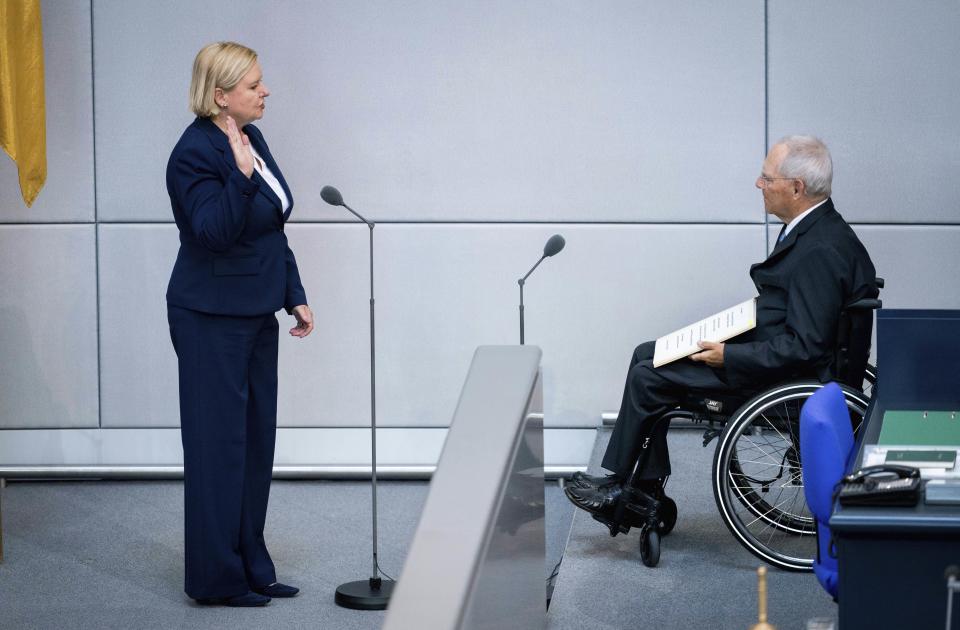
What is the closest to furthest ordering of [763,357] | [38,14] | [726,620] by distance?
[726,620]
[763,357]
[38,14]

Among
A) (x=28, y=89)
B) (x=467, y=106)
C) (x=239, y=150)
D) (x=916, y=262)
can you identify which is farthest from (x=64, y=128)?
(x=916, y=262)

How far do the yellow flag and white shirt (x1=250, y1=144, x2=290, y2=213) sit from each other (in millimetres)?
1196

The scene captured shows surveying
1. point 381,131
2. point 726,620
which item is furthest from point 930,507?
point 381,131

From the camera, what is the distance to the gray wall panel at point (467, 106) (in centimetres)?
485

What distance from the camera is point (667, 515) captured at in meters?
3.71

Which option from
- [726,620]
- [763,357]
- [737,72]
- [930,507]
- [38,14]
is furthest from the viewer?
[737,72]

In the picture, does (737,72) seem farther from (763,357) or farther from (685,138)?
(763,357)

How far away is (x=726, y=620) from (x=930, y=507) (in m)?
1.22

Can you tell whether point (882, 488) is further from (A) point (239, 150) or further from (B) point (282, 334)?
(B) point (282, 334)

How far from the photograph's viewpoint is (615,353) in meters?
4.96

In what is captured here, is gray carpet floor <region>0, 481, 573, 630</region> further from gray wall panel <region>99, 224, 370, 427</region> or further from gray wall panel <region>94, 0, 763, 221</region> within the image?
gray wall panel <region>94, 0, 763, 221</region>

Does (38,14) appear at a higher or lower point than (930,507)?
higher

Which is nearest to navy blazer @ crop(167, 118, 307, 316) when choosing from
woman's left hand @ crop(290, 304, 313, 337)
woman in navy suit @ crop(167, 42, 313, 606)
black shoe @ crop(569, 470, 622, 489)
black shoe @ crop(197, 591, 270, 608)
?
woman in navy suit @ crop(167, 42, 313, 606)

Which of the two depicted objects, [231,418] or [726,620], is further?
[231,418]
